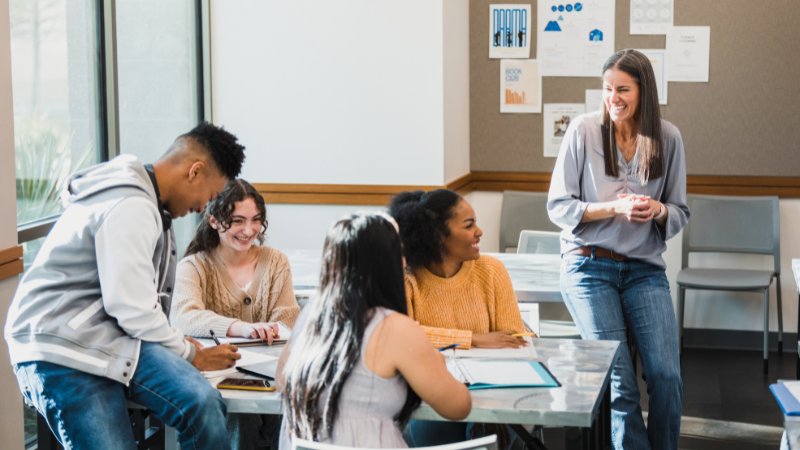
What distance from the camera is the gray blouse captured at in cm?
357

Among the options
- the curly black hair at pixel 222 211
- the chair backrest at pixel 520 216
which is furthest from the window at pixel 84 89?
the chair backrest at pixel 520 216

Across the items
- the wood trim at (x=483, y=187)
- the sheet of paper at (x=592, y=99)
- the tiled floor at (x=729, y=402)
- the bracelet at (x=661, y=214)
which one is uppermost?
the sheet of paper at (x=592, y=99)

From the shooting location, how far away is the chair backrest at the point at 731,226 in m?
6.25

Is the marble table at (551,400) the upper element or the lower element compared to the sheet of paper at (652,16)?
lower

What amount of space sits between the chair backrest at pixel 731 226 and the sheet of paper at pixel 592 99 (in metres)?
0.83

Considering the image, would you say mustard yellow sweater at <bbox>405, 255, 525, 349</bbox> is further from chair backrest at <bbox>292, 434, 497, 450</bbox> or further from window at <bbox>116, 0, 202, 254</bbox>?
window at <bbox>116, 0, 202, 254</bbox>

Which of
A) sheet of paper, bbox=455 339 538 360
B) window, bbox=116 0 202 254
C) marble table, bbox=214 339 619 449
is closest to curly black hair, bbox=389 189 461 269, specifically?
sheet of paper, bbox=455 339 538 360

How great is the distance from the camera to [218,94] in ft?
19.3

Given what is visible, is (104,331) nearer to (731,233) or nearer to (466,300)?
(466,300)

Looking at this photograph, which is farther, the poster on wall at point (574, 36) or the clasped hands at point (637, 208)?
the poster on wall at point (574, 36)

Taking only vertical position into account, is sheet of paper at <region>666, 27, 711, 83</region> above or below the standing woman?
above

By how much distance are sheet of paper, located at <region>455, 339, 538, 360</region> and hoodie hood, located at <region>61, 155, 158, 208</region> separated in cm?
100

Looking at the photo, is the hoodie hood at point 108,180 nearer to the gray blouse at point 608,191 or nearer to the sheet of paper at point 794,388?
the gray blouse at point 608,191

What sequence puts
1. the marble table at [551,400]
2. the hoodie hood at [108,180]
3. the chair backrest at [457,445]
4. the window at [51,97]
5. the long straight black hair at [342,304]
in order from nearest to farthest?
the chair backrest at [457,445]
the long straight black hair at [342,304]
the marble table at [551,400]
the hoodie hood at [108,180]
the window at [51,97]
